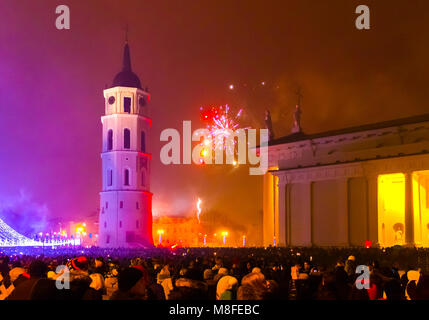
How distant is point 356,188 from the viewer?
54469 mm

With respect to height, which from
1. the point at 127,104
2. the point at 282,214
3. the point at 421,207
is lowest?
the point at 282,214

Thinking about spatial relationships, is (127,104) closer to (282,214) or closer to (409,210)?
(282,214)

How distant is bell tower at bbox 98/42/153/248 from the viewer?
93.1 metres

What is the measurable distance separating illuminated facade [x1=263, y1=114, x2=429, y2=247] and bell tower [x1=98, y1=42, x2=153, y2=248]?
113 ft

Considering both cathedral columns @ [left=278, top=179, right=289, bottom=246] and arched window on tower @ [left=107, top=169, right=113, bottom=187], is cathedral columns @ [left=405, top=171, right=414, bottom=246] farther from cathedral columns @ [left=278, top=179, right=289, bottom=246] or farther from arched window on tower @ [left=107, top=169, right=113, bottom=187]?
arched window on tower @ [left=107, top=169, right=113, bottom=187]

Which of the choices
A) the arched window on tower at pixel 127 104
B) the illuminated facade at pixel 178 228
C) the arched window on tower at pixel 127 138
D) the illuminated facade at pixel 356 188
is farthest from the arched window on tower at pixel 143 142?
the illuminated facade at pixel 178 228

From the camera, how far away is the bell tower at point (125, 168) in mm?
93062

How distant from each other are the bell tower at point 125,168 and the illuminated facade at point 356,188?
34.4 meters

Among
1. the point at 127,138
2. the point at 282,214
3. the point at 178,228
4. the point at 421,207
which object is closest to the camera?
the point at 421,207

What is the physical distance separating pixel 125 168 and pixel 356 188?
48.1 meters

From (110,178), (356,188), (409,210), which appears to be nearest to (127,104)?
(110,178)

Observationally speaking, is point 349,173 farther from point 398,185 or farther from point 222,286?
point 222,286

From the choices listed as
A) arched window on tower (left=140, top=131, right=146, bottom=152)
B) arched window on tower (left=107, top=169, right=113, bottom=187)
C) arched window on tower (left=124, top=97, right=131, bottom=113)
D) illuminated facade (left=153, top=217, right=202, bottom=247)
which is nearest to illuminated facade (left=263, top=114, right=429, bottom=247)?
arched window on tower (left=107, top=169, right=113, bottom=187)
